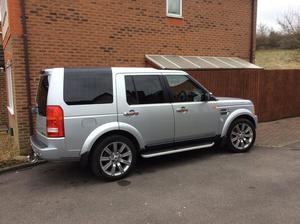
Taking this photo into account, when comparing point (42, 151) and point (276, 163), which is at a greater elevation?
point (42, 151)

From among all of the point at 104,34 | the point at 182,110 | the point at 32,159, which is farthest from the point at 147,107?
the point at 104,34

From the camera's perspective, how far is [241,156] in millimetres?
6473

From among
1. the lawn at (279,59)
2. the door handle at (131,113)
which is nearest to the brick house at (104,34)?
the door handle at (131,113)

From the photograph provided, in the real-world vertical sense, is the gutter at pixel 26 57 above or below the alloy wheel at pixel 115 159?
above

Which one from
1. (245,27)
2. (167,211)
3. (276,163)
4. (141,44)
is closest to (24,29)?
(141,44)

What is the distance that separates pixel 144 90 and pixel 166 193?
187 cm

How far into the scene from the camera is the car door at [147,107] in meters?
5.29

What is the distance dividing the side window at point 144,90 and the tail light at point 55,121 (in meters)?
1.18

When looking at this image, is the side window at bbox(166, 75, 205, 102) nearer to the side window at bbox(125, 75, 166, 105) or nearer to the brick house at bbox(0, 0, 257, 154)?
the side window at bbox(125, 75, 166, 105)

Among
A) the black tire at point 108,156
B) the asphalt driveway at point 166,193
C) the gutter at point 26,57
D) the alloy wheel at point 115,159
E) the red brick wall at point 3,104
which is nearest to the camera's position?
the asphalt driveway at point 166,193

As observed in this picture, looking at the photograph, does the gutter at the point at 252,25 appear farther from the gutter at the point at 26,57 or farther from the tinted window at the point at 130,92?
the gutter at the point at 26,57

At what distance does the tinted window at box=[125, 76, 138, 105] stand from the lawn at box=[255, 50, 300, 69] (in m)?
20.6

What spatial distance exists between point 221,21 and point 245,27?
1.22 metres

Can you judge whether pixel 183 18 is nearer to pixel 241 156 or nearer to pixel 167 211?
pixel 241 156
